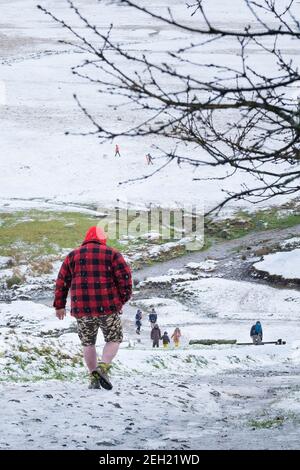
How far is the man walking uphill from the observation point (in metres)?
8.15

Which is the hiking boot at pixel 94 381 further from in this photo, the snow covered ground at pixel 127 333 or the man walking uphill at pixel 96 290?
the snow covered ground at pixel 127 333

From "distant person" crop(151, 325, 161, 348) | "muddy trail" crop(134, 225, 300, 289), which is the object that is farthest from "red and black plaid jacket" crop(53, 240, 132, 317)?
"muddy trail" crop(134, 225, 300, 289)

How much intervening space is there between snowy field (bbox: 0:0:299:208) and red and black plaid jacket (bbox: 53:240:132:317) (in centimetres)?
2666

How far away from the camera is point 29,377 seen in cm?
980

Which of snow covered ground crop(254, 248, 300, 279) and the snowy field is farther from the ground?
the snowy field

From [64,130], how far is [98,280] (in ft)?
196

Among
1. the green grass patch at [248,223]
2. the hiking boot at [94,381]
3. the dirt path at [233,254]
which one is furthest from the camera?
the green grass patch at [248,223]

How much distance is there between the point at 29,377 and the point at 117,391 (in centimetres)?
189

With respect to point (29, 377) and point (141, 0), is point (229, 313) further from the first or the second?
point (141, 0)

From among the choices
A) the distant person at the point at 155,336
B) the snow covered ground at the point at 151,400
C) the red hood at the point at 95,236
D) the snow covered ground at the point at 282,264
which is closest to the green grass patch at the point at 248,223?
the snow covered ground at the point at 282,264

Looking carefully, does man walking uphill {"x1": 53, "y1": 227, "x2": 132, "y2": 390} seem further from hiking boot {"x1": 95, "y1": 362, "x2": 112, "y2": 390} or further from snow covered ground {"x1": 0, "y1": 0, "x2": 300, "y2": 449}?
snow covered ground {"x1": 0, "y1": 0, "x2": 300, "y2": 449}

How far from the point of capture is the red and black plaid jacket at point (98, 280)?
26.7 ft

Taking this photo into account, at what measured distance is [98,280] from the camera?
8125 millimetres

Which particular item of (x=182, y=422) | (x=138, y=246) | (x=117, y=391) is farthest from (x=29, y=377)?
(x=138, y=246)
